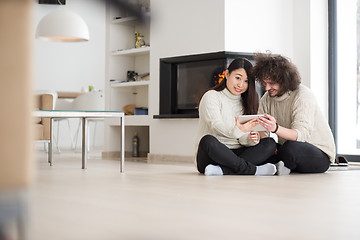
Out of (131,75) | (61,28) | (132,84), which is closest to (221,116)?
(61,28)

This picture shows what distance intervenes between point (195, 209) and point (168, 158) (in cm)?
368

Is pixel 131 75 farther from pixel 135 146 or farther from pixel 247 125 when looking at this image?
pixel 247 125

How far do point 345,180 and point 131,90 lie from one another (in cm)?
373

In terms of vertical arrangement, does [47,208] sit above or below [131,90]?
below

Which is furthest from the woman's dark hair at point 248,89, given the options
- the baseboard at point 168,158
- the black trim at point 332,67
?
the black trim at point 332,67

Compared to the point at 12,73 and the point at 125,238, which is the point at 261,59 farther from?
the point at 12,73

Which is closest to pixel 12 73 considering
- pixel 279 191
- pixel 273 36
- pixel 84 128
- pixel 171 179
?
pixel 279 191

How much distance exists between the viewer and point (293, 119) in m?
3.63

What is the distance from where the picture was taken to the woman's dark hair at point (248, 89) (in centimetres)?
368

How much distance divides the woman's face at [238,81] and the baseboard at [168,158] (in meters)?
1.78

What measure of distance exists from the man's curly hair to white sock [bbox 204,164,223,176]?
69cm

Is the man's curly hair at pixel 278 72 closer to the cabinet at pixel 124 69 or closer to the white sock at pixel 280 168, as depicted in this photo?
the white sock at pixel 280 168

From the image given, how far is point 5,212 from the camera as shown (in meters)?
0.78

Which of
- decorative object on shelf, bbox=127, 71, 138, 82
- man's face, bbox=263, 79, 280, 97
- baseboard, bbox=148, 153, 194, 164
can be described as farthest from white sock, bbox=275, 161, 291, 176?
decorative object on shelf, bbox=127, 71, 138, 82
